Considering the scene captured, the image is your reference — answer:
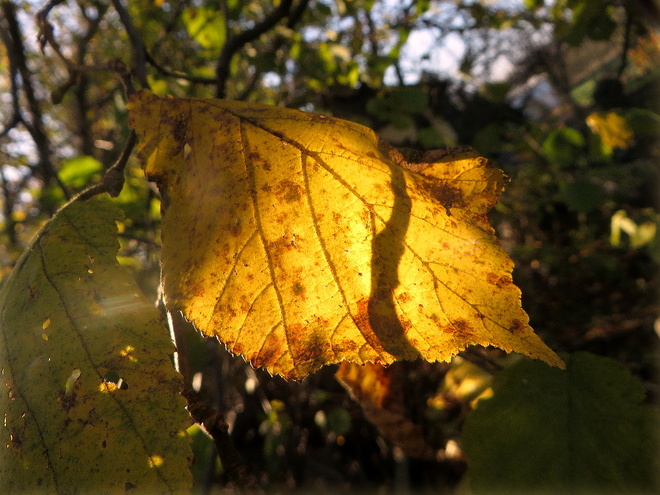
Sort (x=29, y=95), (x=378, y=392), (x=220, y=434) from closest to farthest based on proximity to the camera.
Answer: (x=220, y=434)
(x=378, y=392)
(x=29, y=95)

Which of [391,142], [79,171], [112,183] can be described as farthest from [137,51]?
[391,142]

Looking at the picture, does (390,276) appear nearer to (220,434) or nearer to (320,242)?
(320,242)

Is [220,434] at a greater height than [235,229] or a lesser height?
lesser

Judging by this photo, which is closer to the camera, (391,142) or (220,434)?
(220,434)

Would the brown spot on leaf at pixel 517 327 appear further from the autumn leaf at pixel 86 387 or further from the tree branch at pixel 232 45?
the tree branch at pixel 232 45

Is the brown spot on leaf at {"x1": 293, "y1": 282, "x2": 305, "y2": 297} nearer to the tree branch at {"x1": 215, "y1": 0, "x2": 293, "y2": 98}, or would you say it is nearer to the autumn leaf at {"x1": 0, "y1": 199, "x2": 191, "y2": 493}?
the autumn leaf at {"x1": 0, "y1": 199, "x2": 191, "y2": 493}

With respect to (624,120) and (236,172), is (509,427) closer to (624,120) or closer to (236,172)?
(236,172)

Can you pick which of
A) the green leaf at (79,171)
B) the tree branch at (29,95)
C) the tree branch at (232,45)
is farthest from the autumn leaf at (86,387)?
the green leaf at (79,171)

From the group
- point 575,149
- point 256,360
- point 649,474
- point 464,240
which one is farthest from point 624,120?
point 256,360
